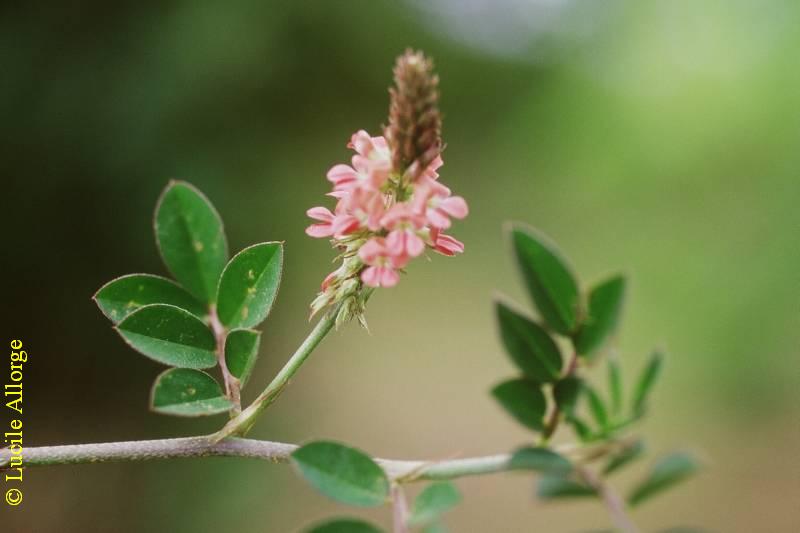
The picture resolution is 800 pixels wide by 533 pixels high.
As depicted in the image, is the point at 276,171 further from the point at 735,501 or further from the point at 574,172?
the point at 574,172

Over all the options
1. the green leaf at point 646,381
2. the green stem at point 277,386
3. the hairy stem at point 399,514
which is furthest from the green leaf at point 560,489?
the green stem at point 277,386

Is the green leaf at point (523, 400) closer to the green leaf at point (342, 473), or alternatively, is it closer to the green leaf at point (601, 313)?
the green leaf at point (601, 313)

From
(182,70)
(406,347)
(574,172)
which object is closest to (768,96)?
(574,172)

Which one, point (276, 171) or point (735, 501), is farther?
point (735, 501)

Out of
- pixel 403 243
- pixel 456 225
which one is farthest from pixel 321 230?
pixel 456 225

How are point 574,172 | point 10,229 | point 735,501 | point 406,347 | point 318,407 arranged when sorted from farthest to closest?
1. point 574,172
2. point 406,347
3. point 735,501
4. point 318,407
5. point 10,229

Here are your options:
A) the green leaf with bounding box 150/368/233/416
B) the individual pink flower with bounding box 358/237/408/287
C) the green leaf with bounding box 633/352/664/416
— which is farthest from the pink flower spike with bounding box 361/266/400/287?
the green leaf with bounding box 633/352/664/416

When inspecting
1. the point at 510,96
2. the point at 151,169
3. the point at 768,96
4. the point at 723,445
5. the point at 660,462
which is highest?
the point at 510,96
